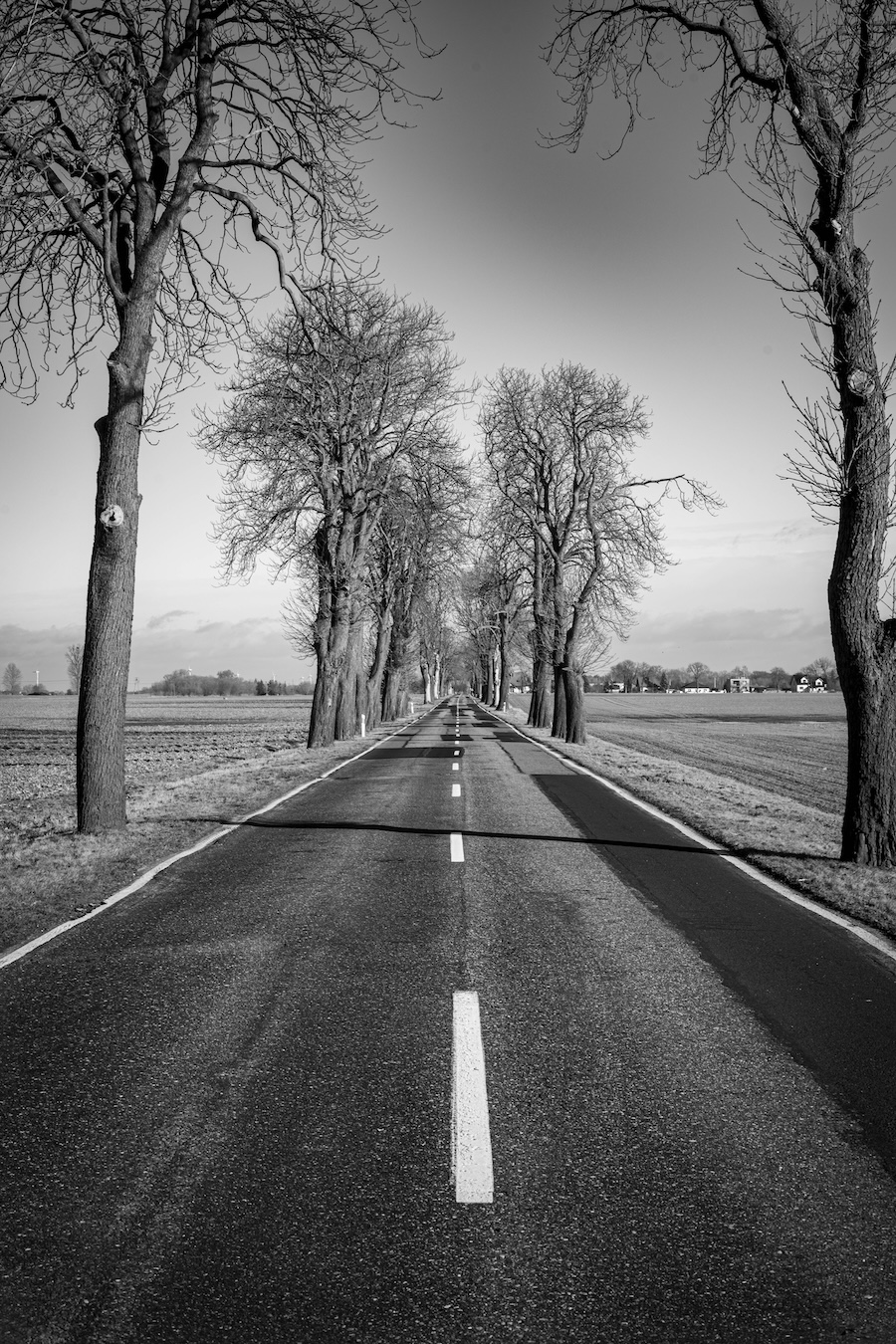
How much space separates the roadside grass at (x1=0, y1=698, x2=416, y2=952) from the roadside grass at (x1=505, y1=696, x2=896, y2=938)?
21.3ft

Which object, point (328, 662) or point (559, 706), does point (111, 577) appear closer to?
point (328, 662)

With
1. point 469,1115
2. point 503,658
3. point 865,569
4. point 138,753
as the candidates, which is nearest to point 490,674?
point 503,658

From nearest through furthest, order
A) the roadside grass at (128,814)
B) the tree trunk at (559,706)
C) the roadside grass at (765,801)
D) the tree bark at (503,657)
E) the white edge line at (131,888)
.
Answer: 1. the white edge line at (131,888)
2. the roadside grass at (128,814)
3. the roadside grass at (765,801)
4. the tree trunk at (559,706)
5. the tree bark at (503,657)

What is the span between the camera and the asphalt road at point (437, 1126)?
2.57m

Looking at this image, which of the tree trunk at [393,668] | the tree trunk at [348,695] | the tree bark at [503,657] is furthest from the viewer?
the tree bark at [503,657]

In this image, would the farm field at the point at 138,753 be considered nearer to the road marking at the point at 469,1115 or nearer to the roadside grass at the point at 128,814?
the roadside grass at the point at 128,814

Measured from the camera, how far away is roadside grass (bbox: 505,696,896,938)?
26.8 ft

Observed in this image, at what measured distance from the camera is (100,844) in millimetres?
9531

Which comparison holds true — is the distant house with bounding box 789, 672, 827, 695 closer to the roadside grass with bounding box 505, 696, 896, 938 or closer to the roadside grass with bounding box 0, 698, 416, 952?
the roadside grass with bounding box 505, 696, 896, 938

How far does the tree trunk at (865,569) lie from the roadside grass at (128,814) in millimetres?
7520

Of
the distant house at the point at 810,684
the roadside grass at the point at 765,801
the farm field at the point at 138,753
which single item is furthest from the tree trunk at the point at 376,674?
the distant house at the point at 810,684

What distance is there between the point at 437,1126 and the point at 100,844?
7.08 m

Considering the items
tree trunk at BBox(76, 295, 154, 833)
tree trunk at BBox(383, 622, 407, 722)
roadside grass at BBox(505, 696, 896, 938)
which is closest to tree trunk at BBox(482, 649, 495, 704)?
tree trunk at BBox(383, 622, 407, 722)

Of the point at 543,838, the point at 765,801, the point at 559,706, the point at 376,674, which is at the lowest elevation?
the point at 765,801
